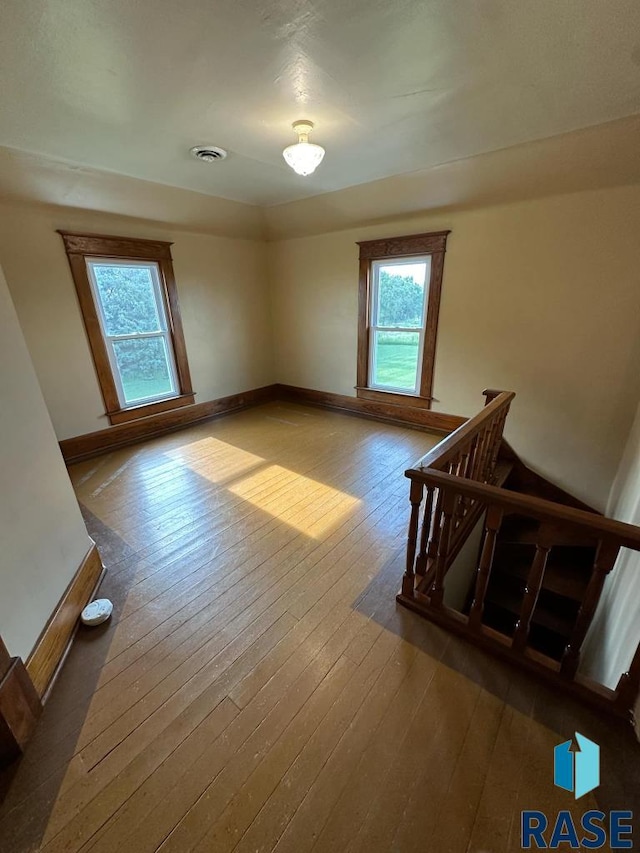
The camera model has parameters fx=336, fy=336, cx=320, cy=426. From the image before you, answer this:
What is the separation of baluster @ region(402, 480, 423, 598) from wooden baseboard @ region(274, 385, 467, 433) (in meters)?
2.48

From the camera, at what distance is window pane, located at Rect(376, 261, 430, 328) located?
3801mm

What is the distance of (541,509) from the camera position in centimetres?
125

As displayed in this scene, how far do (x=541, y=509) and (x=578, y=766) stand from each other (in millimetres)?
849

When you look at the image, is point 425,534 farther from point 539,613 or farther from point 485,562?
point 539,613

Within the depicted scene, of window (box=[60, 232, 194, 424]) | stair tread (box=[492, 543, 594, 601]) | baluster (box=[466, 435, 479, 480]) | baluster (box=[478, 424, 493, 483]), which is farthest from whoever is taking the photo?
window (box=[60, 232, 194, 424])

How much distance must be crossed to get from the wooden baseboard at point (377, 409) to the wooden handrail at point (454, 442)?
5.25ft

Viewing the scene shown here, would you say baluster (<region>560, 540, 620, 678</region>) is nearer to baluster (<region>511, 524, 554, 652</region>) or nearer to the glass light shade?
baluster (<region>511, 524, 554, 652</region>)

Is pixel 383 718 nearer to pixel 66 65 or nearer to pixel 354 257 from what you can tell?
pixel 66 65

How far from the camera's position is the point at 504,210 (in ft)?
10.00

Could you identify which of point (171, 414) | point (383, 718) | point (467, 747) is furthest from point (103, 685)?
point (171, 414)

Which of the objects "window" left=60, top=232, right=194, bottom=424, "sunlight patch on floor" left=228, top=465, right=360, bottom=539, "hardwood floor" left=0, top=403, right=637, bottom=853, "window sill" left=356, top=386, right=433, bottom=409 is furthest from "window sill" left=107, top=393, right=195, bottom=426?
"window sill" left=356, top=386, right=433, bottom=409

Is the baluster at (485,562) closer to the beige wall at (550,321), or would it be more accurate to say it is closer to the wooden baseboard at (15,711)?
the wooden baseboard at (15,711)

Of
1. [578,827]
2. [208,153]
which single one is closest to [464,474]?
[578,827]

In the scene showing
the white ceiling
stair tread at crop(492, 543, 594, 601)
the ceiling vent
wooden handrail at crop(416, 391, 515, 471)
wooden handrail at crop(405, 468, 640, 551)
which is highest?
the ceiling vent
